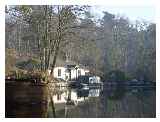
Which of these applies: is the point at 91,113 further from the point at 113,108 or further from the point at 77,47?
the point at 77,47

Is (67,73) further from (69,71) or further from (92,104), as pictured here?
(92,104)

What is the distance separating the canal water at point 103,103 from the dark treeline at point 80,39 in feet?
0.53

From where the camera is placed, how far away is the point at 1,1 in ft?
22.0

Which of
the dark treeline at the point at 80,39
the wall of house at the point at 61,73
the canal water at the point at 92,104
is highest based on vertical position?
the dark treeline at the point at 80,39

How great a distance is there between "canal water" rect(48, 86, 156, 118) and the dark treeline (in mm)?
162

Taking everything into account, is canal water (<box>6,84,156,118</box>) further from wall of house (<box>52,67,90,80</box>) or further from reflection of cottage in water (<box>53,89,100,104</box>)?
wall of house (<box>52,67,90,80</box>)

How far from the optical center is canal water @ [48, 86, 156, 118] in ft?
21.9

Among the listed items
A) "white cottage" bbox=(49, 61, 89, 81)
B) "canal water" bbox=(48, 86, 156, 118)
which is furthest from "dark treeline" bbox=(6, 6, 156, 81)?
"canal water" bbox=(48, 86, 156, 118)

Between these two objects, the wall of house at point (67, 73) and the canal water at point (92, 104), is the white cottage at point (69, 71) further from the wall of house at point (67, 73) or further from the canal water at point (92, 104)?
the canal water at point (92, 104)

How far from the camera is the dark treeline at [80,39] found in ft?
21.9

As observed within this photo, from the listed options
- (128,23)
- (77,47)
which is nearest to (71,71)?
(77,47)

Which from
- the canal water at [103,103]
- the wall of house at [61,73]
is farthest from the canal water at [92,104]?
the wall of house at [61,73]

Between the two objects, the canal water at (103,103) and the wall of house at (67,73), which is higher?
the wall of house at (67,73)

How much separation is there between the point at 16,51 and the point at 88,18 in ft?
2.49
